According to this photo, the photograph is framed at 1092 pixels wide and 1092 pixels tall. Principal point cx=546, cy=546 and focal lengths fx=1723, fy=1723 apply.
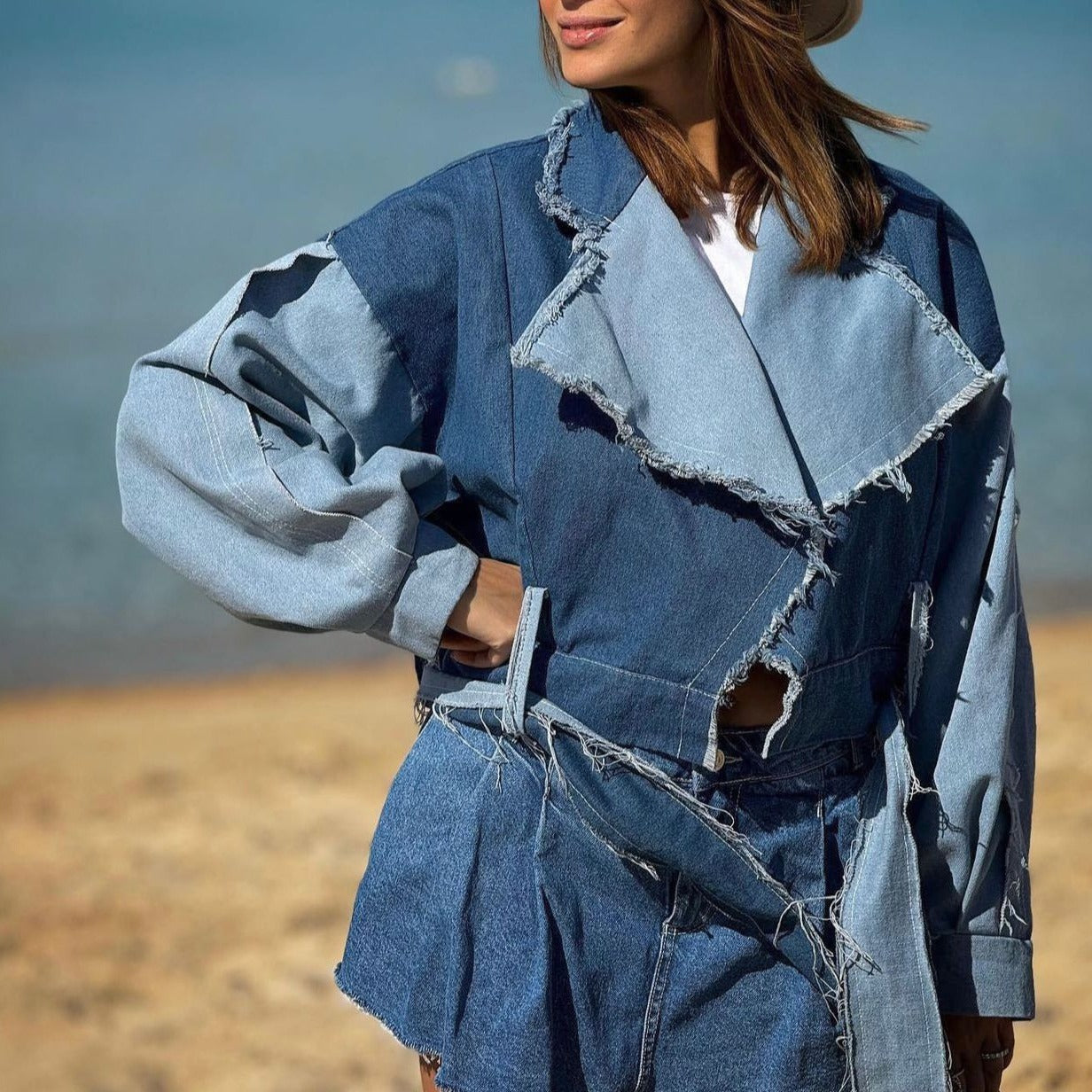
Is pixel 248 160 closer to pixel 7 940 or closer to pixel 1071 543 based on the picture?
pixel 1071 543

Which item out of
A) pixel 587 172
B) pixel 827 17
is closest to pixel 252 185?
pixel 827 17

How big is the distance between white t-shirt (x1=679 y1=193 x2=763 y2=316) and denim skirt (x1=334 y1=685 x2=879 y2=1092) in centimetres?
50

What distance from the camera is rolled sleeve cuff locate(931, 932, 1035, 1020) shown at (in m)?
1.98

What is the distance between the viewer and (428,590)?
1854 mm

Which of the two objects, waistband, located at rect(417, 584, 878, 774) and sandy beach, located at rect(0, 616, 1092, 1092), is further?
sandy beach, located at rect(0, 616, 1092, 1092)

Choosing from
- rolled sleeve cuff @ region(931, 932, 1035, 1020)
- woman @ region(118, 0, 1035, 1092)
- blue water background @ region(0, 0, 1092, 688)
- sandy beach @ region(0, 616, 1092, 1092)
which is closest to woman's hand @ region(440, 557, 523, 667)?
woman @ region(118, 0, 1035, 1092)

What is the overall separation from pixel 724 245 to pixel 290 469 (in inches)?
21.5

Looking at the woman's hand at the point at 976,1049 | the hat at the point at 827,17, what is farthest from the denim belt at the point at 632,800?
the hat at the point at 827,17

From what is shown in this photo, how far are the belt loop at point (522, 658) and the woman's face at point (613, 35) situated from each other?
548 mm

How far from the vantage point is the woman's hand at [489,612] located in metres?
1.85

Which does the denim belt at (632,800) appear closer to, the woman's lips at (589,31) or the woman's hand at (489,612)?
the woman's hand at (489,612)

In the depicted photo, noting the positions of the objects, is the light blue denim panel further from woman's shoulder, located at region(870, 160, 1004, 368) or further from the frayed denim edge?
the frayed denim edge

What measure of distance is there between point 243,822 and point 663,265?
3.59 metres

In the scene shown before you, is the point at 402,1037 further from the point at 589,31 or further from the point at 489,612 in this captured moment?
the point at 589,31
